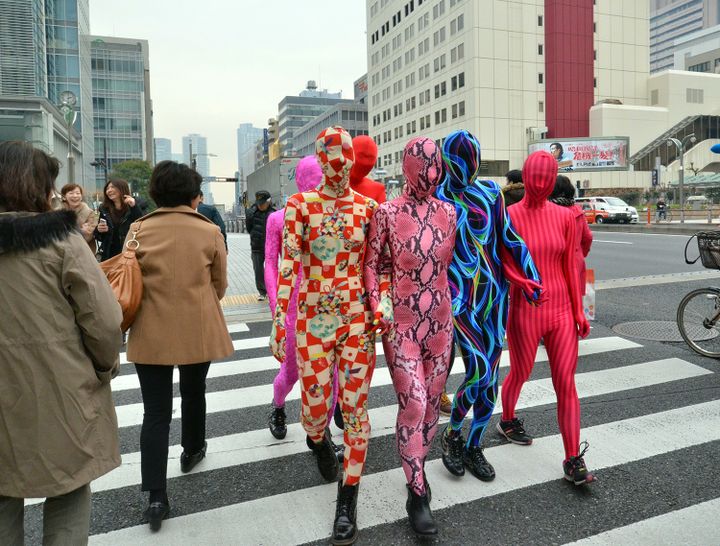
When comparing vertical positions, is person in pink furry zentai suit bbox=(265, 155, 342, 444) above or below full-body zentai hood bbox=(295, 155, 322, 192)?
below

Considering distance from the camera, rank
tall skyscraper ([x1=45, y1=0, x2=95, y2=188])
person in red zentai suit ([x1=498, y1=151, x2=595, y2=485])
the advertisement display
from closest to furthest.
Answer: person in red zentai suit ([x1=498, y1=151, x2=595, y2=485])
tall skyscraper ([x1=45, y1=0, x2=95, y2=188])
the advertisement display

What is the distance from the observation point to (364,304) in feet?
9.98

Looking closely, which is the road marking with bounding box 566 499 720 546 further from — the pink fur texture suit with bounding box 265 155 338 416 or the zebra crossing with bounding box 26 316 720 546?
the pink fur texture suit with bounding box 265 155 338 416

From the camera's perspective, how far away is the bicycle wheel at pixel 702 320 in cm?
618

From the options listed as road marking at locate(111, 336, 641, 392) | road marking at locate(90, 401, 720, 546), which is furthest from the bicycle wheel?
road marking at locate(90, 401, 720, 546)

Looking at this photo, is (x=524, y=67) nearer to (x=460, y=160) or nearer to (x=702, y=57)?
(x=460, y=160)

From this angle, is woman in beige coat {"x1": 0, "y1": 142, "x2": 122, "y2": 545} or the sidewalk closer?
woman in beige coat {"x1": 0, "y1": 142, "x2": 122, "y2": 545}

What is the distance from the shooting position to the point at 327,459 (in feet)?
11.7

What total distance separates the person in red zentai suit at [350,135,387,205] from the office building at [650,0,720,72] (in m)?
180

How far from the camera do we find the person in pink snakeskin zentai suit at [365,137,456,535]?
2973mm

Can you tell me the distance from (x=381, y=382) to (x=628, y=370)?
256cm

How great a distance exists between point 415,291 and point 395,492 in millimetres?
1309

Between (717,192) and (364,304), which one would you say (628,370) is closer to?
(364,304)

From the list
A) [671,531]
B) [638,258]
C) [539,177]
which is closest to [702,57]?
[638,258]
